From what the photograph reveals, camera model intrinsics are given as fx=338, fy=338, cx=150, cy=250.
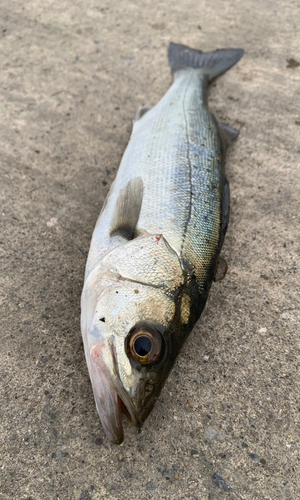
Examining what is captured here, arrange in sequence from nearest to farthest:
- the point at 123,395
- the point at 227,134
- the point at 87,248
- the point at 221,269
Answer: the point at 123,395 < the point at 221,269 < the point at 87,248 < the point at 227,134

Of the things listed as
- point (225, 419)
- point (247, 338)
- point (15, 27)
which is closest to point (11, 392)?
point (225, 419)

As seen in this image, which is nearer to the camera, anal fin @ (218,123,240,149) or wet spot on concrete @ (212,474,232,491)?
wet spot on concrete @ (212,474,232,491)

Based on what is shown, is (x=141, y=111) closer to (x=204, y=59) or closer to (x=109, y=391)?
(x=204, y=59)

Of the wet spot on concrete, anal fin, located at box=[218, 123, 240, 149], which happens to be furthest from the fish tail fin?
the wet spot on concrete

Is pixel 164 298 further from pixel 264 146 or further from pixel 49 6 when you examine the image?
pixel 49 6

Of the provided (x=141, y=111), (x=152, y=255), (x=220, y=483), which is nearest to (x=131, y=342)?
(x=152, y=255)

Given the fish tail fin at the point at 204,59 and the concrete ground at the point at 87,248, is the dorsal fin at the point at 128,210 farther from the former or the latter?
A: the fish tail fin at the point at 204,59

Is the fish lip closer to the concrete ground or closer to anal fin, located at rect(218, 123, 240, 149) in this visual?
the concrete ground
